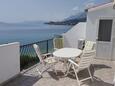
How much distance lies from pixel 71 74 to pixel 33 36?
1118cm

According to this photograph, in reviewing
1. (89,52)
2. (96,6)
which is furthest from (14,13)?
(89,52)

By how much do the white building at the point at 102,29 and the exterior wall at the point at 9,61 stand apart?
387 cm

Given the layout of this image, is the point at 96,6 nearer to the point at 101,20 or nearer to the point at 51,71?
the point at 101,20

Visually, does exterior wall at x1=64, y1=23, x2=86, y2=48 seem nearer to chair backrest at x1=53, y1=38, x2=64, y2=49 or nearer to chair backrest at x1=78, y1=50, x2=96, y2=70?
chair backrest at x1=53, y1=38, x2=64, y2=49

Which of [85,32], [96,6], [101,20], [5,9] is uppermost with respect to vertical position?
[5,9]

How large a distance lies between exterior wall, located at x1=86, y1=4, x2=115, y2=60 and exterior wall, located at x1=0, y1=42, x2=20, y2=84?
12.7ft

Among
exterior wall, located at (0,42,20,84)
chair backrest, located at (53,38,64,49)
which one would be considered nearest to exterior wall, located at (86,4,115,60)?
chair backrest, located at (53,38,64,49)

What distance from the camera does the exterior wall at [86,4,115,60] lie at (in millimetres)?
6871

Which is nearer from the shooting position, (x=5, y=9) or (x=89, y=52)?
(x=89, y=52)

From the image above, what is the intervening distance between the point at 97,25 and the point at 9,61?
4.34m

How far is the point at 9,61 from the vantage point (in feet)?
14.2

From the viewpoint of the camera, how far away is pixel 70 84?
424 centimetres

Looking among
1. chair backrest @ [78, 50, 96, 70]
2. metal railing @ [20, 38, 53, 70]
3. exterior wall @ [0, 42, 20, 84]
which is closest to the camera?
exterior wall @ [0, 42, 20, 84]

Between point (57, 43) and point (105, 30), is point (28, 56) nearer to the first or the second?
point (57, 43)
